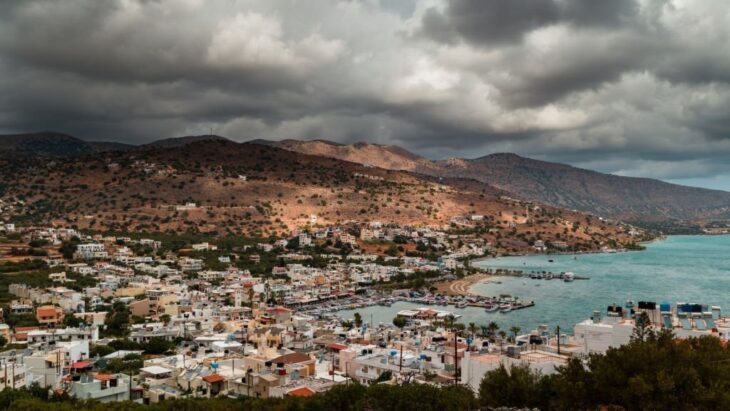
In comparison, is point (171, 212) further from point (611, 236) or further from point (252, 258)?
point (611, 236)

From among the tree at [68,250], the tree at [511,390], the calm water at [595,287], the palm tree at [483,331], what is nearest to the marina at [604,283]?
the calm water at [595,287]

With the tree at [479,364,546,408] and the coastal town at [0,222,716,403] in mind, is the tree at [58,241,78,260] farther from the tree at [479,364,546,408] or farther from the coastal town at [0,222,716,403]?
the tree at [479,364,546,408]

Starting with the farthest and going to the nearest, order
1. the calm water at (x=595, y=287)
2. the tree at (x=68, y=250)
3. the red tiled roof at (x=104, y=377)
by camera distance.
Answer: the tree at (x=68, y=250)
the calm water at (x=595, y=287)
the red tiled roof at (x=104, y=377)

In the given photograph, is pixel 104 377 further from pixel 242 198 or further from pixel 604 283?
pixel 242 198

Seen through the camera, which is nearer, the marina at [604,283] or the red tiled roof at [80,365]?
the red tiled roof at [80,365]

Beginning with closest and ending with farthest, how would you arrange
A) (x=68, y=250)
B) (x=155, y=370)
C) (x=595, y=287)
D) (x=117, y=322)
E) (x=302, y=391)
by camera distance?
(x=302, y=391) < (x=155, y=370) < (x=117, y=322) < (x=68, y=250) < (x=595, y=287)

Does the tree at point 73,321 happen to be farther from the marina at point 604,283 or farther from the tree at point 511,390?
the marina at point 604,283

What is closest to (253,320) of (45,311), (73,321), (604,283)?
(73,321)
